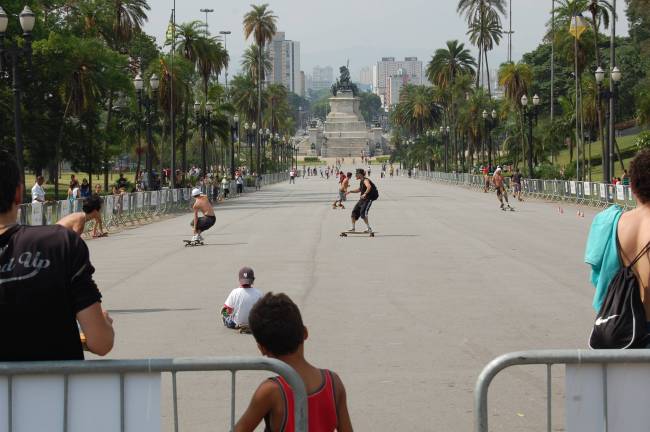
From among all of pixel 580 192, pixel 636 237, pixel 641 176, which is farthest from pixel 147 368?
pixel 580 192

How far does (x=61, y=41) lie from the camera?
5638cm

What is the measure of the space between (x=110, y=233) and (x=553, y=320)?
2244 cm

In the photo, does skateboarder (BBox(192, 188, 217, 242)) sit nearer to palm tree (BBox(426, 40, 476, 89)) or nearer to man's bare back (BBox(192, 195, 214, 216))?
man's bare back (BBox(192, 195, 214, 216))

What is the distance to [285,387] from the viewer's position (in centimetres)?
494

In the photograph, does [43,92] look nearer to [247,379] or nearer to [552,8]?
[552,8]

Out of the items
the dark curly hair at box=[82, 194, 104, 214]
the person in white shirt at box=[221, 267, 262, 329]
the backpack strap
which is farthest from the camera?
the person in white shirt at box=[221, 267, 262, 329]

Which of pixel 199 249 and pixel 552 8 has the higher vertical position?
pixel 552 8

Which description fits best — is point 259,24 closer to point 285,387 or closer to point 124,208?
point 124,208

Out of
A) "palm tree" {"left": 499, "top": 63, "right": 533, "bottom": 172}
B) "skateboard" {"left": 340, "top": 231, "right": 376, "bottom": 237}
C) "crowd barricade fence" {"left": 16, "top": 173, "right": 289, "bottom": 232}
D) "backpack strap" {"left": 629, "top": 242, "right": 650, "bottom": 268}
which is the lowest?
"skateboard" {"left": 340, "top": 231, "right": 376, "bottom": 237}

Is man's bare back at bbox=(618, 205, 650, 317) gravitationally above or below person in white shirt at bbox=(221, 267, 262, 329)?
above

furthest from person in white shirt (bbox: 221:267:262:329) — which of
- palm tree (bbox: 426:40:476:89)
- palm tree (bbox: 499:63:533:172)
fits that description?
palm tree (bbox: 426:40:476:89)

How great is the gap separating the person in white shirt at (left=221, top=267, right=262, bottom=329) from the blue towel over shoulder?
6.49m

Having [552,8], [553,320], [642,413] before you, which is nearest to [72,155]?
[552,8]

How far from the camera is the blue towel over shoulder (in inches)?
243
